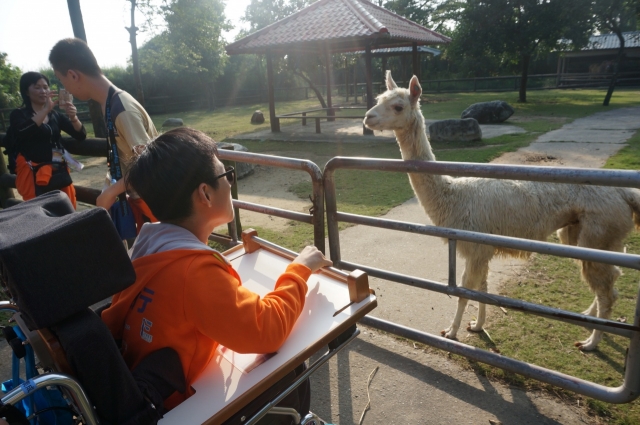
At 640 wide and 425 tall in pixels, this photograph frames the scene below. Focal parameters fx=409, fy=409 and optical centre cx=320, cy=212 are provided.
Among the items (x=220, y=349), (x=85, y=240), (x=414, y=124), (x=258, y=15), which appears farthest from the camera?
(x=258, y=15)

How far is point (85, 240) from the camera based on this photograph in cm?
102

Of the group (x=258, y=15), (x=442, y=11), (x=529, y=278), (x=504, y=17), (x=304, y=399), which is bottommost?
(x=529, y=278)

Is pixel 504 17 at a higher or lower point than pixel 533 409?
higher

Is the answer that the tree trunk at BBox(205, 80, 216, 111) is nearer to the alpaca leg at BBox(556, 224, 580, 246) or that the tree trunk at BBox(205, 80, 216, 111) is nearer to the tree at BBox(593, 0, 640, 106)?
the tree at BBox(593, 0, 640, 106)

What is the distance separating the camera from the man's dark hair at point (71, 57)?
254cm

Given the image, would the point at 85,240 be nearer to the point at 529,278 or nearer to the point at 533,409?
the point at 533,409

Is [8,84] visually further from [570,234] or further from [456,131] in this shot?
[570,234]

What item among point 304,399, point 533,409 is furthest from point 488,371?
point 304,399

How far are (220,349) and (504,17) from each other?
24811mm

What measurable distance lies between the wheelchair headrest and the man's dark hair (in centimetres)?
187

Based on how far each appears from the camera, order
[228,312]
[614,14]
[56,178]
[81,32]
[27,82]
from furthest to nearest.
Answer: [614,14] < [81,32] < [56,178] < [27,82] < [228,312]

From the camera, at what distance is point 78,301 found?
1007 mm

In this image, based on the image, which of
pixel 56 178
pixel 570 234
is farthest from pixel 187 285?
pixel 56 178

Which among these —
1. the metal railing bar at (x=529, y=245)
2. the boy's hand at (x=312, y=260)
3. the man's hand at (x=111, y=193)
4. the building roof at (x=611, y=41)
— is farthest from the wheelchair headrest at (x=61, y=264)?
the building roof at (x=611, y=41)
